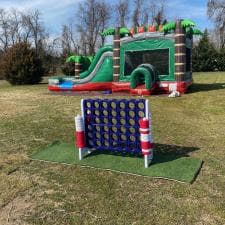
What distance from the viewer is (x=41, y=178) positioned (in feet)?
18.0

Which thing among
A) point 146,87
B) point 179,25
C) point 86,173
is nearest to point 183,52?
point 179,25

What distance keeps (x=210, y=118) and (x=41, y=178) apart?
238 inches

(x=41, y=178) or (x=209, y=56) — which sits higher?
(x=209, y=56)

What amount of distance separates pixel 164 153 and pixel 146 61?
913cm

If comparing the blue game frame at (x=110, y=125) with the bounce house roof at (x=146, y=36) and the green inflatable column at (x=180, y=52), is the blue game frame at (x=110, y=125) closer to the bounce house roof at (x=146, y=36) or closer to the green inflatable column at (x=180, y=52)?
the green inflatable column at (x=180, y=52)

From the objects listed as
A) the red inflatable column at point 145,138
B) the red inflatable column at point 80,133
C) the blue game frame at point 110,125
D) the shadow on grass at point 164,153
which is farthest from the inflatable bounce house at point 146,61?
the red inflatable column at point 145,138

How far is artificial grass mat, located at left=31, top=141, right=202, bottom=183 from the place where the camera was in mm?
5480

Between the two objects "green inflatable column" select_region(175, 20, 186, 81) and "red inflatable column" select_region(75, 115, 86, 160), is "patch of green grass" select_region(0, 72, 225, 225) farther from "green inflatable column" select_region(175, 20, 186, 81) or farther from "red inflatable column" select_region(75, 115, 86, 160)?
"green inflatable column" select_region(175, 20, 186, 81)

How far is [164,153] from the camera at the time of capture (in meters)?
6.57

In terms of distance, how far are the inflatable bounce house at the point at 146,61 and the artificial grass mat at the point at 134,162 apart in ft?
25.8

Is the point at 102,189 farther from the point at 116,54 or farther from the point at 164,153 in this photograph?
the point at 116,54

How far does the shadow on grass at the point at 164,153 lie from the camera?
621 cm

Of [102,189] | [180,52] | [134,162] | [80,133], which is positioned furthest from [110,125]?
[180,52]

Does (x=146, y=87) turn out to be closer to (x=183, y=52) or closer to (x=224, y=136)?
Result: (x=183, y=52)
